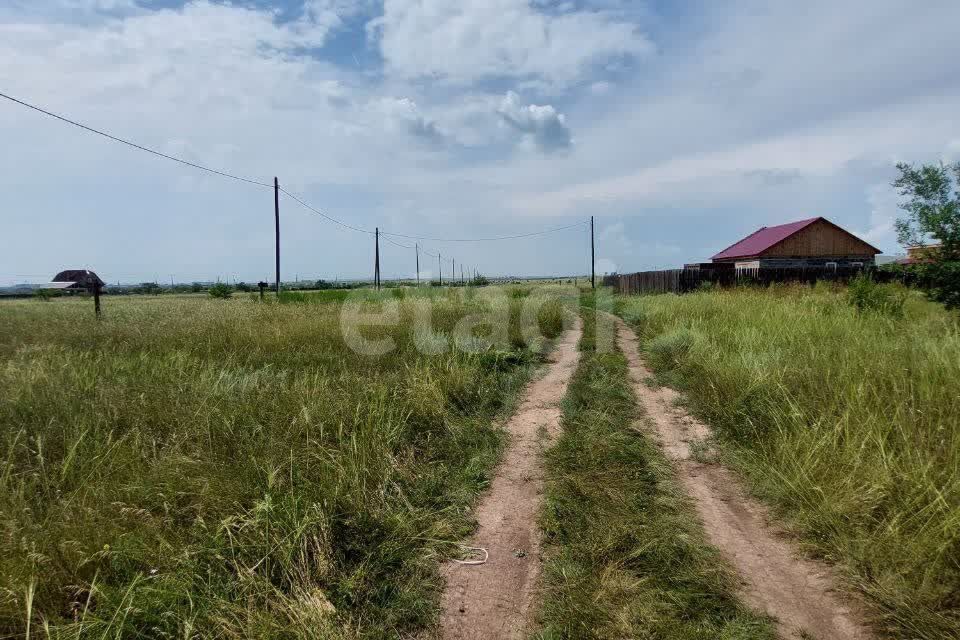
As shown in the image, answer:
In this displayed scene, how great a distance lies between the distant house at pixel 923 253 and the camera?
7002mm

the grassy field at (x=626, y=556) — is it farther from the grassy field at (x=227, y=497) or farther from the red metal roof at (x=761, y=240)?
the red metal roof at (x=761, y=240)

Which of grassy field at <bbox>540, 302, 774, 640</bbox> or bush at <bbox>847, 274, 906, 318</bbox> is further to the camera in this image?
bush at <bbox>847, 274, 906, 318</bbox>

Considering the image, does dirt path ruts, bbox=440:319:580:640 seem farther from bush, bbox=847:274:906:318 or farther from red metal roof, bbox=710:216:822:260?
red metal roof, bbox=710:216:822:260

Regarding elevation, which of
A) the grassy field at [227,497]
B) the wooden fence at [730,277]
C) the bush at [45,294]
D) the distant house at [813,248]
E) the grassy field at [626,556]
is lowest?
the grassy field at [626,556]

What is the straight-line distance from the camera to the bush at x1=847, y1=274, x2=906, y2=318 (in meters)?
8.73

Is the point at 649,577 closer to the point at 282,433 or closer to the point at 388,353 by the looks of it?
the point at 282,433

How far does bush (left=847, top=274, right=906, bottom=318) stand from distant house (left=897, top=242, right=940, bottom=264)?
1.16 m

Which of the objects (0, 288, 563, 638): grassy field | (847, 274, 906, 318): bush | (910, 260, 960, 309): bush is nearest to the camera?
(0, 288, 563, 638): grassy field

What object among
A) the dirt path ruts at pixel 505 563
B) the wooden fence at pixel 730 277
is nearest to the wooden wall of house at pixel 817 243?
the wooden fence at pixel 730 277

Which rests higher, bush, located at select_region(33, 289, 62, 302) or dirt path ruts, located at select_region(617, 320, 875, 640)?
bush, located at select_region(33, 289, 62, 302)

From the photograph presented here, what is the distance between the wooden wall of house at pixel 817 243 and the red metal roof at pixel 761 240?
40cm

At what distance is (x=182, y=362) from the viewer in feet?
17.5

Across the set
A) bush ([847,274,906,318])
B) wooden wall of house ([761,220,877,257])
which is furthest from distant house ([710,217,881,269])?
bush ([847,274,906,318])

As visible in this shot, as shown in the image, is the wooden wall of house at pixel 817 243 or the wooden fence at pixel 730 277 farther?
the wooden wall of house at pixel 817 243
